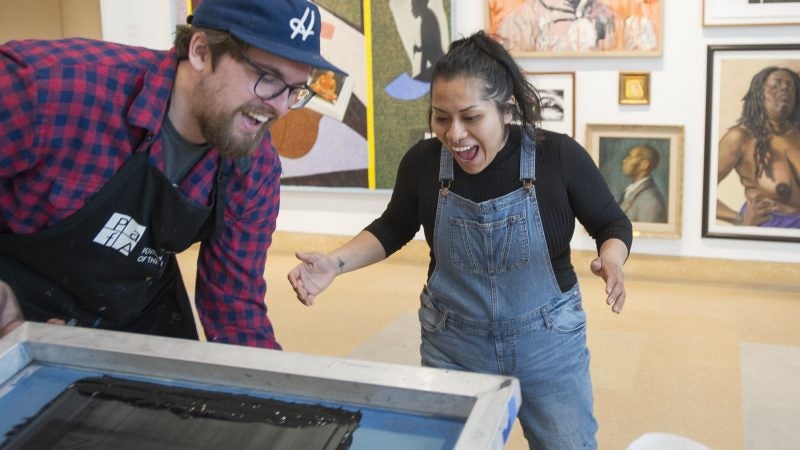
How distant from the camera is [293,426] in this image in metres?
1.26

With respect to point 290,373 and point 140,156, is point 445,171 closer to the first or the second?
point 140,156

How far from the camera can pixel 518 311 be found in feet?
6.32

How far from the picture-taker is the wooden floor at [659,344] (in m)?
3.00

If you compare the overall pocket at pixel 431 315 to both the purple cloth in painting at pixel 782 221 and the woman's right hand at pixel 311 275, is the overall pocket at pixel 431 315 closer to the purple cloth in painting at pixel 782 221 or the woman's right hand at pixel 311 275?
the woman's right hand at pixel 311 275

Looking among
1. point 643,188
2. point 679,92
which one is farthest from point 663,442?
point 679,92

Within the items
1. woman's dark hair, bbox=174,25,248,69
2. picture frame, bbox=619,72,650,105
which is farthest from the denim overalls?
picture frame, bbox=619,72,650,105

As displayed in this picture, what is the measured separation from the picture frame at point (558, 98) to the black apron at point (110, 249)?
294 centimetres

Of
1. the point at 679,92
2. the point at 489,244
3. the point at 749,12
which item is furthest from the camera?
the point at 679,92

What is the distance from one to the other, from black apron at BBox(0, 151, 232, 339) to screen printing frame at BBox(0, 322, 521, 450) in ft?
0.94

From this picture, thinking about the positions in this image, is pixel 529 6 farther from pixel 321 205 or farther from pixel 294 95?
pixel 294 95

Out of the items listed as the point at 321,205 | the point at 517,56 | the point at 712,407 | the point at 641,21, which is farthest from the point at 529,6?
the point at 712,407

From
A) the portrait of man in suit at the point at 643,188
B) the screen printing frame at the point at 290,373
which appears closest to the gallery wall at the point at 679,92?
the portrait of man in suit at the point at 643,188

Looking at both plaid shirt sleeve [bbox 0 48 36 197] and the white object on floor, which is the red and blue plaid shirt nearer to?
plaid shirt sleeve [bbox 0 48 36 197]

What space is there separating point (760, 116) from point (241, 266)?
10.4 feet
